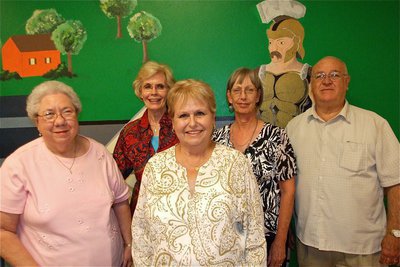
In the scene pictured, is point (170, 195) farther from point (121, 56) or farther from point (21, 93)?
point (21, 93)

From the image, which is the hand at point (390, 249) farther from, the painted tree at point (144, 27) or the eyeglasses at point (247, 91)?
the painted tree at point (144, 27)

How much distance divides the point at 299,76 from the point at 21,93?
2374 millimetres

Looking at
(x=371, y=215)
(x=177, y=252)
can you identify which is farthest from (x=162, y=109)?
(x=371, y=215)

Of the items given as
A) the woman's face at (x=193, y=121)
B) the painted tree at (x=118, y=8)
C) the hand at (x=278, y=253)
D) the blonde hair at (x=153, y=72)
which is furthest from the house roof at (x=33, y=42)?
the hand at (x=278, y=253)

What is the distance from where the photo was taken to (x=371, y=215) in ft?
6.92

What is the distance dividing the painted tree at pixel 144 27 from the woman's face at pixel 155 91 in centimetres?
74

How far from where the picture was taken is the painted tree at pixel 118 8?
272cm

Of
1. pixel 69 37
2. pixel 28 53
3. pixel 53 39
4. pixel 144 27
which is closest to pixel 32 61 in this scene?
pixel 28 53

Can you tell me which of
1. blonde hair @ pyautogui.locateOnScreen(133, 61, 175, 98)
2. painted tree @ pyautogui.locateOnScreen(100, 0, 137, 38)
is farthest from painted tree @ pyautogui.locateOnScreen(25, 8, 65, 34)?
blonde hair @ pyautogui.locateOnScreen(133, 61, 175, 98)

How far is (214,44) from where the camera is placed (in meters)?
2.75

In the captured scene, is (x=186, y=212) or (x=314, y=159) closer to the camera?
(x=186, y=212)

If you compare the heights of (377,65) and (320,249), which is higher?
(377,65)

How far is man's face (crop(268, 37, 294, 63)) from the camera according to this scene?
2730 millimetres

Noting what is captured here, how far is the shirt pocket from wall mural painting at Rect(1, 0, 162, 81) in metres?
1.71
